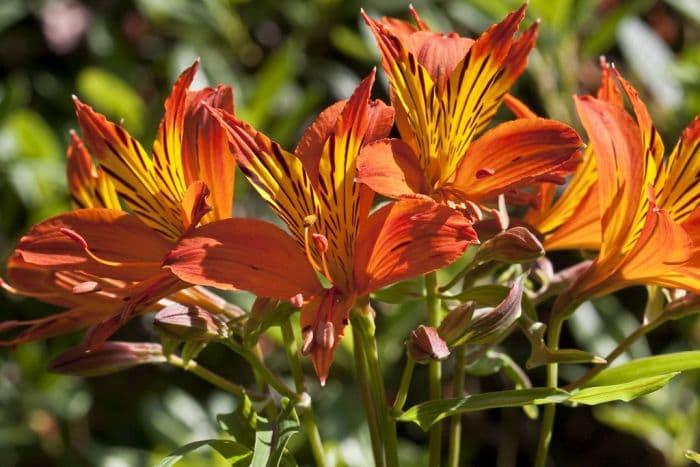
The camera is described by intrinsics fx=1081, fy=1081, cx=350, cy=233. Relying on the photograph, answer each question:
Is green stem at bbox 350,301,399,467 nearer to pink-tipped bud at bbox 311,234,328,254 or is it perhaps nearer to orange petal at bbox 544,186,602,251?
pink-tipped bud at bbox 311,234,328,254

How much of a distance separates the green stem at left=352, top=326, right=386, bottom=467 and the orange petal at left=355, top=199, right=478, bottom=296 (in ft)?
0.26

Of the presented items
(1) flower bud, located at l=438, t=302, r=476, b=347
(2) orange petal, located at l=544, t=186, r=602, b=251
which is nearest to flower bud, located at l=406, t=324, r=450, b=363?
(1) flower bud, located at l=438, t=302, r=476, b=347

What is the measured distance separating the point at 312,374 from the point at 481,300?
3.87ft

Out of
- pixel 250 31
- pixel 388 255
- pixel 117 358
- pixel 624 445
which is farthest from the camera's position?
pixel 250 31

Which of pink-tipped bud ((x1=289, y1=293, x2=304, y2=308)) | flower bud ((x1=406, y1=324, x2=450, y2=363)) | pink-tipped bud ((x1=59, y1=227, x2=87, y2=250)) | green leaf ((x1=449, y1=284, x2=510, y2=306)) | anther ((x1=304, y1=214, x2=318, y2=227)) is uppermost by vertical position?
anther ((x1=304, y1=214, x2=318, y2=227))

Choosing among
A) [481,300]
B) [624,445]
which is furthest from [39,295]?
[624,445]

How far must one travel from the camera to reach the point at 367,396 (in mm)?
920

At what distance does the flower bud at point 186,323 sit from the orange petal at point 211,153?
0.09m

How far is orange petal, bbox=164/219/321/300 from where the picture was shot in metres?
0.81

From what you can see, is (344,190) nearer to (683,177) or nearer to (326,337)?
(326,337)

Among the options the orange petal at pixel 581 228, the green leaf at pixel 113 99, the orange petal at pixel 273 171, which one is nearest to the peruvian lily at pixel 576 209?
the orange petal at pixel 581 228

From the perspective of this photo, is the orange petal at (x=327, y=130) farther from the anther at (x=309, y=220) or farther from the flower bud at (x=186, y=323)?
the flower bud at (x=186, y=323)

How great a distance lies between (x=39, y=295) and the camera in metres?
→ 1.00

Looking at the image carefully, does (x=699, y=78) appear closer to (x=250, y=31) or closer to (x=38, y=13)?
(x=250, y=31)
